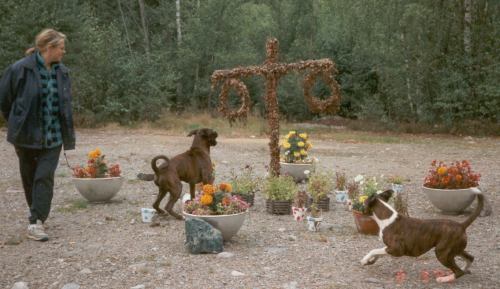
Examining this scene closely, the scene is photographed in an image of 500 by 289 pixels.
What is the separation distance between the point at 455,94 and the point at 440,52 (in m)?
1.94

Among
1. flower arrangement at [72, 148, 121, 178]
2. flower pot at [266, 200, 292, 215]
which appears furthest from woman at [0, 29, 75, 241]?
flower pot at [266, 200, 292, 215]

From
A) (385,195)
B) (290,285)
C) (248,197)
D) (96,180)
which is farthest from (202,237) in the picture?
(96,180)

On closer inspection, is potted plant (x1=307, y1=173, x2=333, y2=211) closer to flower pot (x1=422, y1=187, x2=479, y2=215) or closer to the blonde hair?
flower pot (x1=422, y1=187, x2=479, y2=215)

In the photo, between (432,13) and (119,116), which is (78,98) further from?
(432,13)

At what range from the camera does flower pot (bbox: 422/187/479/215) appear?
826 centimetres

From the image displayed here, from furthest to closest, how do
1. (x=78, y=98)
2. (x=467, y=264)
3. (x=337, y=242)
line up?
(x=78, y=98), (x=337, y=242), (x=467, y=264)

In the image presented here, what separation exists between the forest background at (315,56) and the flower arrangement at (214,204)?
18.4m

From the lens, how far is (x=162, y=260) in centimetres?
624

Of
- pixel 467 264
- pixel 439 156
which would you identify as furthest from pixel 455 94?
pixel 467 264

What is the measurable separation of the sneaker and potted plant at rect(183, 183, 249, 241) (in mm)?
1740

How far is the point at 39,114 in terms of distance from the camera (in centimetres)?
701

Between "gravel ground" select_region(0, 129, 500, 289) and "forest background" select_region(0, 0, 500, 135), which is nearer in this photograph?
Answer: "gravel ground" select_region(0, 129, 500, 289)

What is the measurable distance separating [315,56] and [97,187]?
23.7m

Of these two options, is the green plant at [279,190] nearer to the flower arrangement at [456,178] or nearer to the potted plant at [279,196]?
the potted plant at [279,196]
